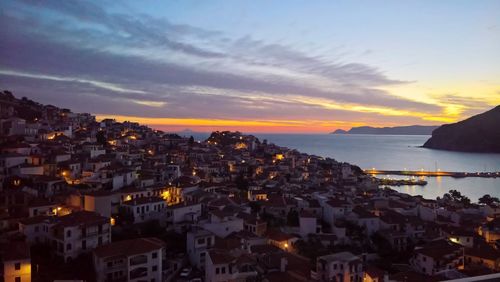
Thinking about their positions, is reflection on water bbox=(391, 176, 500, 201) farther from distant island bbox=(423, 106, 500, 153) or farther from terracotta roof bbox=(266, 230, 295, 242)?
distant island bbox=(423, 106, 500, 153)

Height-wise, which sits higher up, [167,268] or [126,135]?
[126,135]

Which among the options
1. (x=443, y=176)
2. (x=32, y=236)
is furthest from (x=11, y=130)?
(x=443, y=176)

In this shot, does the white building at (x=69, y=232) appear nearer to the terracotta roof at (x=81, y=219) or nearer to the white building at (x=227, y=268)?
the terracotta roof at (x=81, y=219)

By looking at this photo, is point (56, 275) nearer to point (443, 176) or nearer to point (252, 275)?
point (252, 275)

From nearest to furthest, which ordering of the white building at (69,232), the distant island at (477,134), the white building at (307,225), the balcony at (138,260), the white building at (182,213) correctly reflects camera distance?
the balcony at (138,260)
the white building at (69,232)
the white building at (182,213)
the white building at (307,225)
the distant island at (477,134)

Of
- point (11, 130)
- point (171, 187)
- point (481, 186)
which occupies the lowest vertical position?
point (481, 186)

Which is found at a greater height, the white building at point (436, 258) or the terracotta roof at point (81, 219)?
the terracotta roof at point (81, 219)

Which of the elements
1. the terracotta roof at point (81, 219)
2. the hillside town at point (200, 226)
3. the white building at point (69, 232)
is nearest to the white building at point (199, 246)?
the hillside town at point (200, 226)
